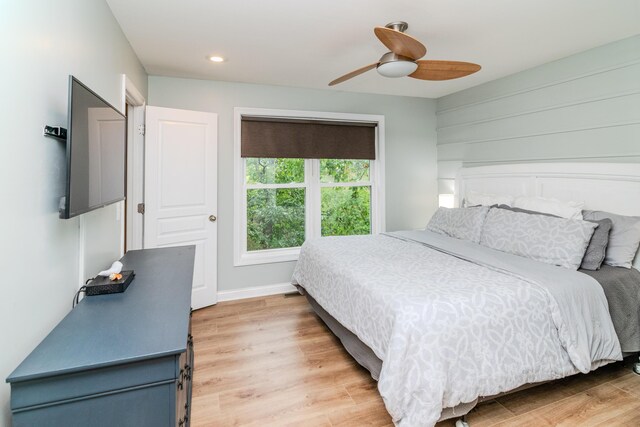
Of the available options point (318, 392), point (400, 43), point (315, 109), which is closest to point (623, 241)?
point (400, 43)

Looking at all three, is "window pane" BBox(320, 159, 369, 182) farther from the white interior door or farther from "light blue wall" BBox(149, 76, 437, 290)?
the white interior door

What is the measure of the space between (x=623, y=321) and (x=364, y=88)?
10.5ft

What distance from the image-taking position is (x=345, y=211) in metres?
4.27

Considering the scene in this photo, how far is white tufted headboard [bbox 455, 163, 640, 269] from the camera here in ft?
8.01

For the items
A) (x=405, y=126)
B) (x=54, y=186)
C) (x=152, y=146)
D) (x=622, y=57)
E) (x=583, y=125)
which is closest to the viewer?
(x=54, y=186)

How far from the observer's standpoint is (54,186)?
1332 millimetres

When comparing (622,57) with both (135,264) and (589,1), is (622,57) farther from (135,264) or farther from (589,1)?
(135,264)

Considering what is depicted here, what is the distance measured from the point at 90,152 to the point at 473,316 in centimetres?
197

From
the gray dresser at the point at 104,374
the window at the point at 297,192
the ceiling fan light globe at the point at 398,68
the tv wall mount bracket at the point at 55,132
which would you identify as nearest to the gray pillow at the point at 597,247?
the ceiling fan light globe at the point at 398,68

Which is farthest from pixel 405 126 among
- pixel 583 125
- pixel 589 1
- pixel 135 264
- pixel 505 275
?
pixel 135 264

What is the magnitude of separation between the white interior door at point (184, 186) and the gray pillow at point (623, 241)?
343 centimetres

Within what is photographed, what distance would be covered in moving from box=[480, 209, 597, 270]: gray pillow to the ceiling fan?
4.07 ft

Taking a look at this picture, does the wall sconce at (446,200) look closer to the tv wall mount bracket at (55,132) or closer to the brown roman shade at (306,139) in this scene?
the brown roman shade at (306,139)

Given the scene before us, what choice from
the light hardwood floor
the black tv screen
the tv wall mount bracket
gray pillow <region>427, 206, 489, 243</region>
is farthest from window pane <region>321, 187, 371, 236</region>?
the tv wall mount bracket
